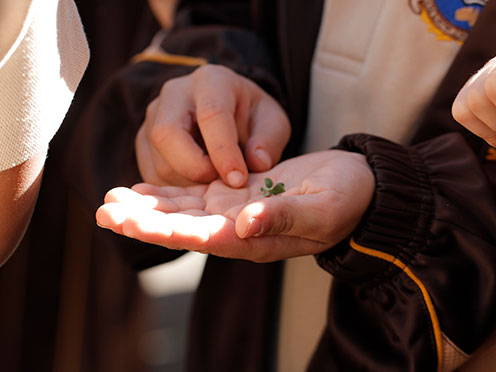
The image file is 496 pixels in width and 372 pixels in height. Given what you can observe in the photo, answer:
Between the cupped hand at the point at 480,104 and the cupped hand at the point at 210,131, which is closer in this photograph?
the cupped hand at the point at 480,104

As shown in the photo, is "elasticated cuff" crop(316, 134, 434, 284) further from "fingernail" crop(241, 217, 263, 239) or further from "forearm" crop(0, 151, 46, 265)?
"forearm" crop(0, 151, 46, 265)

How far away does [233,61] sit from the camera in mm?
856

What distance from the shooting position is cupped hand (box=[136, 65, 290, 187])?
62cm

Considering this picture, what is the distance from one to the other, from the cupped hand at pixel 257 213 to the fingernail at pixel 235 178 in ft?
0.03

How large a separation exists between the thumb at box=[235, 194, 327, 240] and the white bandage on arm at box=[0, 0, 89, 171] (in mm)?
209

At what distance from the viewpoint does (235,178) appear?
2.00 ft

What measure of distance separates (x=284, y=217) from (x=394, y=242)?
137 millimetres

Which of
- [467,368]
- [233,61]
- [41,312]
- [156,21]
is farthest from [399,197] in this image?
[41,312]

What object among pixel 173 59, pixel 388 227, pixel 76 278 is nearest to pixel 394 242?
pixel 388 227

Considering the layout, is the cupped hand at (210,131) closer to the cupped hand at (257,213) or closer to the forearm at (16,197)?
the cupped hand at (257,213)

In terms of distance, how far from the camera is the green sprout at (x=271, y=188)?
1.90 ft

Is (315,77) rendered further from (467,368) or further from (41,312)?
(41,312)

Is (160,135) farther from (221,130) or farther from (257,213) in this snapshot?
(257,213)

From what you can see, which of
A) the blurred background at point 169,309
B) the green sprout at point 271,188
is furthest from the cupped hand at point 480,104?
the blurred background at point 169,309
